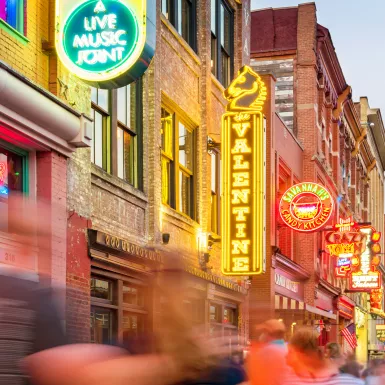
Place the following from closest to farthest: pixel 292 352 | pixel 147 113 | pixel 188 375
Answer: pixel 188 375, pixel 292 352, pixel 147 113

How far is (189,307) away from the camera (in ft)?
13.5

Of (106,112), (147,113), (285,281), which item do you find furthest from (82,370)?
(285,281)

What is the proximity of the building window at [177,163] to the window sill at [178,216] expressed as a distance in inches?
7.3

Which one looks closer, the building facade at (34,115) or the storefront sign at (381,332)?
the building facade at (34,115)

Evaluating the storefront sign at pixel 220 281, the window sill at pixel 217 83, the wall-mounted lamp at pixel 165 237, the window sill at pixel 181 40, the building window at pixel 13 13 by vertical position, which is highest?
the window sill at pixel 181 40

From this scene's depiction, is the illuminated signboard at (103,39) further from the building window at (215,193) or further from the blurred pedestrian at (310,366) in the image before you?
the building window at (215,193)

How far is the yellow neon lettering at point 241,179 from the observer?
65.7 feet

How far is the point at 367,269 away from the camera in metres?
43.8

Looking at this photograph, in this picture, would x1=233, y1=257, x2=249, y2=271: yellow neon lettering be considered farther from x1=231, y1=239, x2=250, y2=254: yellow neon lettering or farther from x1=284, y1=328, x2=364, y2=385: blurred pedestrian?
x1=284, y1=328, x2=364, y2=385: blurred pedestrian

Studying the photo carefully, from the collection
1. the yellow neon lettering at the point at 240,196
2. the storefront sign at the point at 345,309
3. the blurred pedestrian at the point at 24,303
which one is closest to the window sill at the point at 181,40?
the yellow neon lettering at the point at 240,196

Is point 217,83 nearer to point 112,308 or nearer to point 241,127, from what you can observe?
point 241,127

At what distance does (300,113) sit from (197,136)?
1444 cm

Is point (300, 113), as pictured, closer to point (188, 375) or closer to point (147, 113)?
point (147, 113)

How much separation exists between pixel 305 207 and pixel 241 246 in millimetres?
7782
